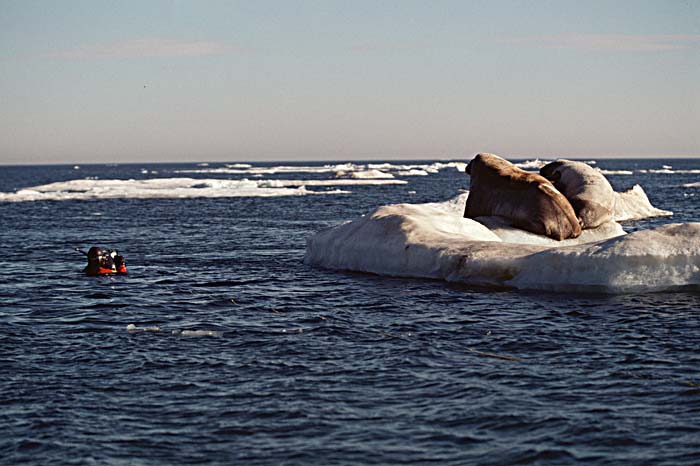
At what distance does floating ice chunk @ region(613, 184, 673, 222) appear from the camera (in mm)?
45625

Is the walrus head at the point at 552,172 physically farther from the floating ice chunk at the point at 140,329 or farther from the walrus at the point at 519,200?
the floating ice chunk at the point at 140,329

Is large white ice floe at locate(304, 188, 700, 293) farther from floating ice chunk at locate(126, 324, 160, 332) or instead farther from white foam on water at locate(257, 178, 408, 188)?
white foam on water at locate(257, 178, 408, 188)

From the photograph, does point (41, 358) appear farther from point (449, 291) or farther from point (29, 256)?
point (29, 256)

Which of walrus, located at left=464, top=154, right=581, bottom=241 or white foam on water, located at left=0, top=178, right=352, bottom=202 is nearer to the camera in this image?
walrus, located at left=464, top=154, right=581, bottom=241

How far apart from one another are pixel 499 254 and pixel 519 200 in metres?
6.79

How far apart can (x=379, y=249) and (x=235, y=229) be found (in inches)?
759

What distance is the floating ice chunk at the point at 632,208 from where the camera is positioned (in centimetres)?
4562

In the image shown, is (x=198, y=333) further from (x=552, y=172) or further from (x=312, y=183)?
(x=312, y=183)

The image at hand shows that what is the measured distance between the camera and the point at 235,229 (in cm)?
4200

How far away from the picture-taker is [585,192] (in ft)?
97.9

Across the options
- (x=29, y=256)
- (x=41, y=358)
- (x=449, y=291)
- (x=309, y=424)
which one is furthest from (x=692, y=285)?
(x=29, y=256)

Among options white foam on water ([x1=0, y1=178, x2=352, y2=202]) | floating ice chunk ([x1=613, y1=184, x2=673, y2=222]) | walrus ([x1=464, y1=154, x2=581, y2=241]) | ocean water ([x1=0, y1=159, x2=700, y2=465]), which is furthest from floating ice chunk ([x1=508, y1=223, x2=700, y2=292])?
white foam on water ([x1=0, y1=178, x2=352, y2=202])

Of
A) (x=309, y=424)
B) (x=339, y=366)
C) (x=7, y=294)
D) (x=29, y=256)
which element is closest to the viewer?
(x=309, y=424)

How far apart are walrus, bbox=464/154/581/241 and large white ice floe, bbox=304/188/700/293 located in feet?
1.18
